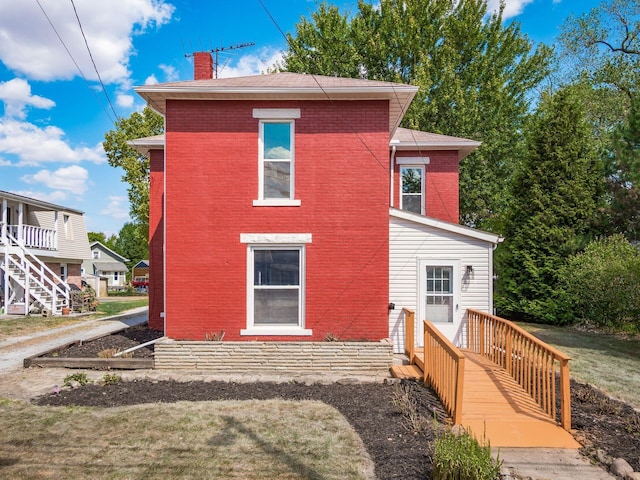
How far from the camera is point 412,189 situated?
1402 centimetres

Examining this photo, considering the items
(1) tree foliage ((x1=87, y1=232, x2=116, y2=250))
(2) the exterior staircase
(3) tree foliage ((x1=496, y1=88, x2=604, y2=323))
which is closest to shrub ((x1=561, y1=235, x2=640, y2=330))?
(3) tree foliage ((x1=496, y1=88, x2=604, y2=323))

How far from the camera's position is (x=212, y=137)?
370 inches

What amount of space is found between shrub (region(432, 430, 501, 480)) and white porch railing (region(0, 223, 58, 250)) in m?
22.0

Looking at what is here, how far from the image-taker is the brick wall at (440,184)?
535 inches

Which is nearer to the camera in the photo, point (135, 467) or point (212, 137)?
point (135, 467)

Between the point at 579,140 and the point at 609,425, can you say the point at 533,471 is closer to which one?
the point at 609,425

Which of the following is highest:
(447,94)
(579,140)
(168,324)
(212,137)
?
(447,94)

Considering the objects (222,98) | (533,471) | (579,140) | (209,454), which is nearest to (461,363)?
(533,471)

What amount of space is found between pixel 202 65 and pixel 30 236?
15.0 meters

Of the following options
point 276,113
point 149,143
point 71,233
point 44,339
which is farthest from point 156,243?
point 71,233

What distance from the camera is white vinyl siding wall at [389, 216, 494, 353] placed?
10398 millimetres

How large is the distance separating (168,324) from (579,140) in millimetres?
16189

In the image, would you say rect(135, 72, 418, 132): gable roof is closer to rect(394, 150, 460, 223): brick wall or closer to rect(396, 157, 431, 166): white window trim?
rect(396, 157, 431, 166): white window trim

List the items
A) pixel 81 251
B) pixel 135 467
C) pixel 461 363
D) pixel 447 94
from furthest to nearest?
pixel 81 251 < pixel 447 94 < pixel 461 363 < pixel 135 467
